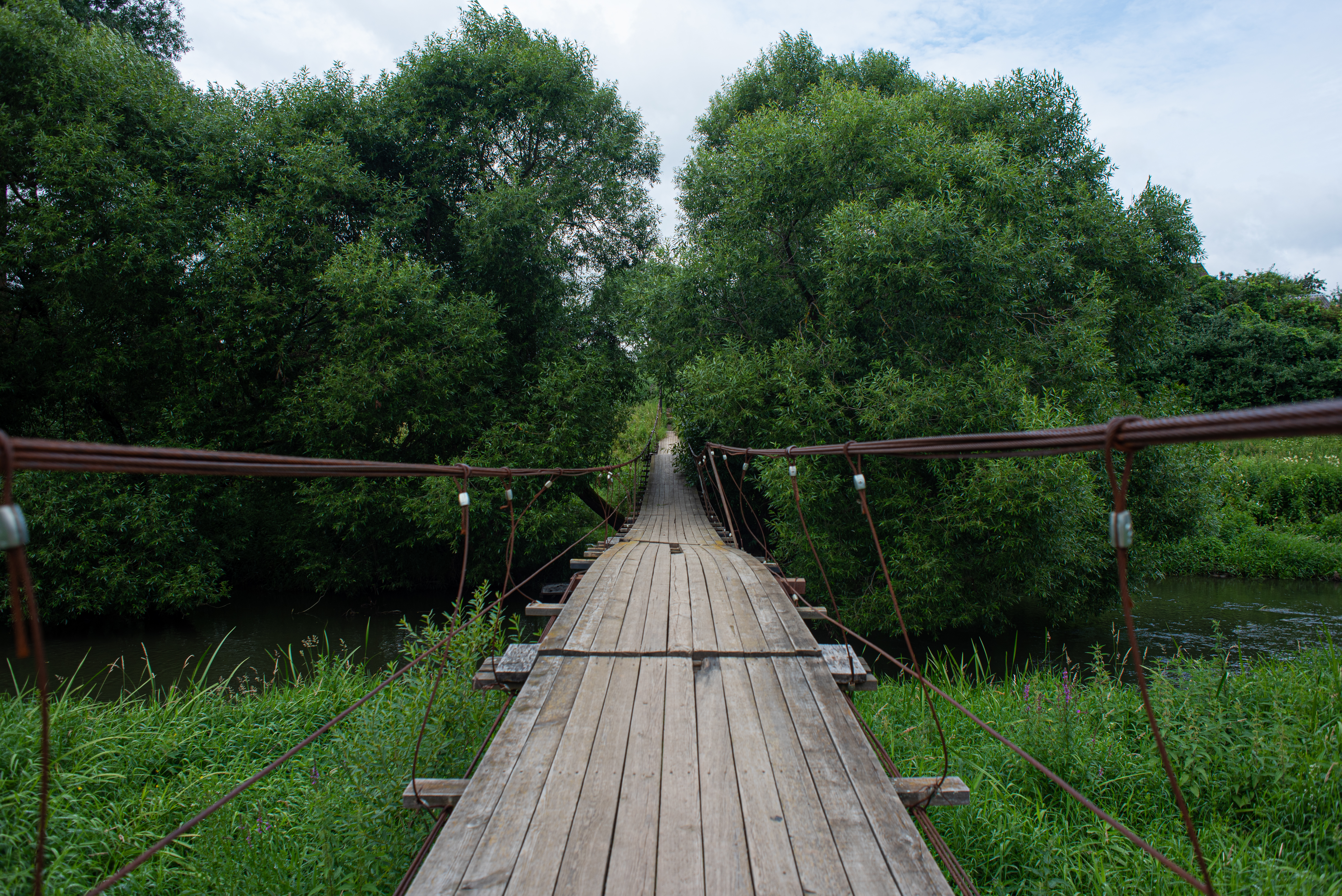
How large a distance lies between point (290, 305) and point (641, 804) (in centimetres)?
954

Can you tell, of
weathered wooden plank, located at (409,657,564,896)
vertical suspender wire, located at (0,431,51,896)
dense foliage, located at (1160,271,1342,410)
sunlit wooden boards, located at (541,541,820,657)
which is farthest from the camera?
dense foliage, located at (1160,271,1342,410)

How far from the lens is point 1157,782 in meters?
2.91

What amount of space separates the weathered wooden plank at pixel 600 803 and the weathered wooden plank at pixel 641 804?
0.05 feet

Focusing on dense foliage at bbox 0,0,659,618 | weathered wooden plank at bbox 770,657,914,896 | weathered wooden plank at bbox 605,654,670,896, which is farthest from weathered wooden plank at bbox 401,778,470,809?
dense foliage at bbox 0,0,659,618

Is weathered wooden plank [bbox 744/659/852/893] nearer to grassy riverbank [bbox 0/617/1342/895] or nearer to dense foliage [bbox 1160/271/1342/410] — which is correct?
grassy riverbank [bbox 0/617/1342/895]

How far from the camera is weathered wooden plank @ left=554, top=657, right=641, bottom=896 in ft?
4.36

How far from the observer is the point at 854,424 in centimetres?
712

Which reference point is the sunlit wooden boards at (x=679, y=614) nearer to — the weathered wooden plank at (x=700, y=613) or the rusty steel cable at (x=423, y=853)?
the weathered wooden plank at (x=700, y=613)

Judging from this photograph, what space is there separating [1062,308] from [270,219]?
10125 millimetres

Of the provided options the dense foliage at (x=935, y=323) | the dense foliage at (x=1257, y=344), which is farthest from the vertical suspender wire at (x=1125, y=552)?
the dense foliage at (x=1257, y=344)

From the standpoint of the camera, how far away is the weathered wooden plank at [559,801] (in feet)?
4.33

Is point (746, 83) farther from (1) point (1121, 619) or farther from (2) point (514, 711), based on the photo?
(2) point (514, 711)

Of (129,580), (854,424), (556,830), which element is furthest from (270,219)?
(556,830)

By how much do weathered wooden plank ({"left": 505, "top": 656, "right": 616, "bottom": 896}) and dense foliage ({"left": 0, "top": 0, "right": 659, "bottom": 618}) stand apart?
6.81 m
